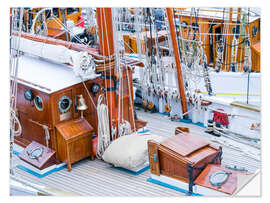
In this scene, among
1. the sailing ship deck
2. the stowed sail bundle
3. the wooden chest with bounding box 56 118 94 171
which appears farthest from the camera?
the stowed sail bundle

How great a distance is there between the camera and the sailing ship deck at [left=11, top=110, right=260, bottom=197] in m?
8.00

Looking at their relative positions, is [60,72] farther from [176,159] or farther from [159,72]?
[176,159]

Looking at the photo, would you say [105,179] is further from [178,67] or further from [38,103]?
[178,67]

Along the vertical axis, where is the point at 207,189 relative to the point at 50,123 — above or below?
below

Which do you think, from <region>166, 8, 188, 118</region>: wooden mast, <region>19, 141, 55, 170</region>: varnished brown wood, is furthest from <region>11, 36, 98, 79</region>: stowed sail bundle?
<region>166, 8, 188, 118</region>: wooden mast

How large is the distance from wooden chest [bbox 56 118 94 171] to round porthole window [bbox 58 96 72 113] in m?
0.20

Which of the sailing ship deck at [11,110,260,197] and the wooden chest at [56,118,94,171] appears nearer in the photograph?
the sailing ship deck at [11,110,260,197]

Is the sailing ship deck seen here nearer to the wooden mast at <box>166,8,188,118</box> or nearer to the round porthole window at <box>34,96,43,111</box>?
the round porthole window at <box>34,96,43,111</box>

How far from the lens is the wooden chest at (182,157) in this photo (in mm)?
7723

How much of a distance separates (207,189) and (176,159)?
1.89 ft

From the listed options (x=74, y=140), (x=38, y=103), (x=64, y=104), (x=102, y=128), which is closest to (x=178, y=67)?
(x=102, y=128)

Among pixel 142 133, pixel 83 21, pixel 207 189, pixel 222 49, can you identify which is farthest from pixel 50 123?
pixel 83 21

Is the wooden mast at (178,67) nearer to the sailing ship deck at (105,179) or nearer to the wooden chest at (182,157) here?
the sailing ship deck at (105,179)
